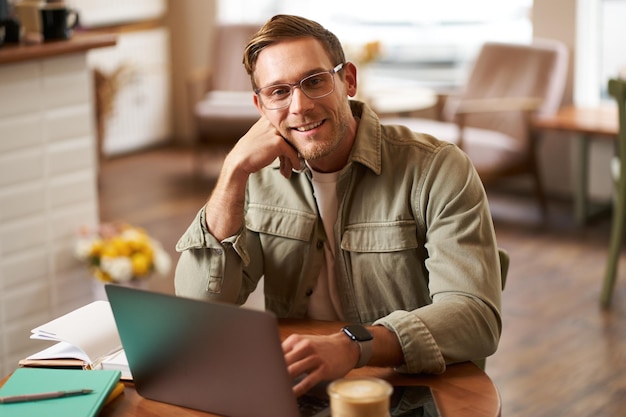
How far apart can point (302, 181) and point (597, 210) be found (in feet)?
12.1

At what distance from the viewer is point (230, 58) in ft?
21.4

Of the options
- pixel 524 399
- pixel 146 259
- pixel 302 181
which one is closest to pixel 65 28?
pixel 146 259

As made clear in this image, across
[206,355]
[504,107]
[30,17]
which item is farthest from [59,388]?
[504,107]

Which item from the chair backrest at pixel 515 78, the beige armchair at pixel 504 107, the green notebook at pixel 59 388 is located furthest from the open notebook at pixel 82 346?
the chair backrest at pixel 515 78

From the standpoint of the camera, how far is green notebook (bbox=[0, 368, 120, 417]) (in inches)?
59.9

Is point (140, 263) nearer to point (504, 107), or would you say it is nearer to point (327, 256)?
point (327, 256)

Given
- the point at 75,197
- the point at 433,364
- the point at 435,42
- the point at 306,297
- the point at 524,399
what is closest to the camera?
the point at 433,364

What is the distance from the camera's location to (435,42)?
645cm

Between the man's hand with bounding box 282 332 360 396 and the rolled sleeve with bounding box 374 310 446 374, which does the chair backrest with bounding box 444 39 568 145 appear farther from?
the man's hand with bounding box 282 332 360 396

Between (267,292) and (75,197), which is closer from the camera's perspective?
(267,292)

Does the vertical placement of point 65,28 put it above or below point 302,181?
above

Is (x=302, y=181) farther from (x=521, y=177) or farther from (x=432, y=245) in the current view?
(x=521, y=177)

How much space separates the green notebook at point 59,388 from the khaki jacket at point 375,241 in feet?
1.23

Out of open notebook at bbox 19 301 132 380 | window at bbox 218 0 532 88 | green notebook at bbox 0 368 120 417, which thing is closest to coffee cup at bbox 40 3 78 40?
open notebook at bbox 19 301 132 380
